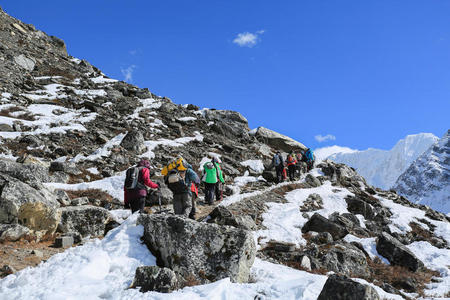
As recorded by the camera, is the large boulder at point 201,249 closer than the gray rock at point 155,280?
No

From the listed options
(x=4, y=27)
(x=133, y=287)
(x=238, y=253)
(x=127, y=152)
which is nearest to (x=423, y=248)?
(x=238, y=253)

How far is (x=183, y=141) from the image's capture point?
29.6 metres

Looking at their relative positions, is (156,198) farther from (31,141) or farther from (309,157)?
(309,157)

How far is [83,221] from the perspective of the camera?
987 cm

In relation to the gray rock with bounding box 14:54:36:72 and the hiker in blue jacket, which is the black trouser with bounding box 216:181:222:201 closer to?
the hiker in blue jacket

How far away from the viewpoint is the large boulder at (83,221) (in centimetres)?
970

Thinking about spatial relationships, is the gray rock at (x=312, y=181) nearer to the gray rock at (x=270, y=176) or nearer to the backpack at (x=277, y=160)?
the gray rock at (x=270, y=176)

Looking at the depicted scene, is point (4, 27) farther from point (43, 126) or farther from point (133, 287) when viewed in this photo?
point (133, 287)

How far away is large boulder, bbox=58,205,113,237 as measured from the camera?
9695mm

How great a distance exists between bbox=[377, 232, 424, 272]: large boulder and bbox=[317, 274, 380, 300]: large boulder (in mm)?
9412

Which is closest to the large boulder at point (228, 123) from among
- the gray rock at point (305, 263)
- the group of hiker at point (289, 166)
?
the group of hiker at point (289, 166)

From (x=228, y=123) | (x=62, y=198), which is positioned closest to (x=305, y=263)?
(x=62, y=198)

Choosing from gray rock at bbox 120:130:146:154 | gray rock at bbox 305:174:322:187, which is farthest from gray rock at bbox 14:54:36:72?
gray rock at bbox 305:174:322:187

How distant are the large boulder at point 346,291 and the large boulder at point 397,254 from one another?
30.9 feet
